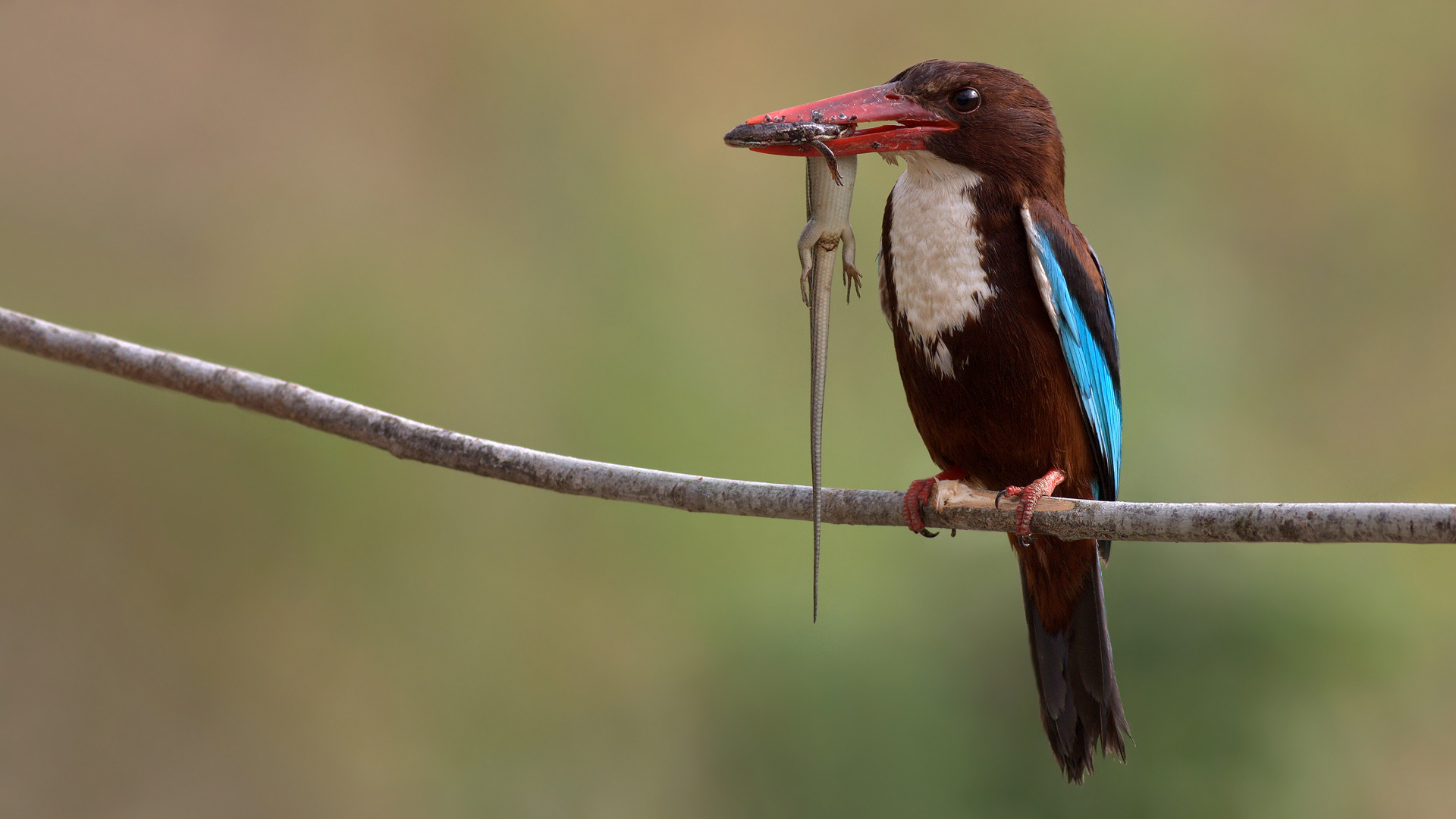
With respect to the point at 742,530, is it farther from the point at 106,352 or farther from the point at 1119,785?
the point at 106,352

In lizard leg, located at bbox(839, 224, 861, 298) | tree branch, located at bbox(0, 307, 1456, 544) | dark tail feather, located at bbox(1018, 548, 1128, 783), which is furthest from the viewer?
dark tail feather, located at bbox(1018, 548, 1128, 783)

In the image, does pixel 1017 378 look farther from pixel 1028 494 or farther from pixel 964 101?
pixel 964 101

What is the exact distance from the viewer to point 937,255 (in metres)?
1.33

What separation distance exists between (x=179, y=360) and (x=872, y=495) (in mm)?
864

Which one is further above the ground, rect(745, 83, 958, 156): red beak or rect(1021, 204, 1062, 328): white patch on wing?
rect(745, 83, 958, 156): red beak

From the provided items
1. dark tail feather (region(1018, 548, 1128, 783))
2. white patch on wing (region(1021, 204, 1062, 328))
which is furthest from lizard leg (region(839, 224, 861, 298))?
dark tail feather (region(1018, 548, 1128, 783))

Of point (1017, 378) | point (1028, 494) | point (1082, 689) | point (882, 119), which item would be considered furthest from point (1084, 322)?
point (1082, 689)

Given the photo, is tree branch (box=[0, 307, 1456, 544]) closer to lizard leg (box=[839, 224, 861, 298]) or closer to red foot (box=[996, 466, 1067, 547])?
red foot (box=[996, 466, 1067, 547])

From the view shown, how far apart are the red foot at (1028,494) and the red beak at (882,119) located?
40 centimetres

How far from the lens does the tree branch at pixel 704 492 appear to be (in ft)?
3.32

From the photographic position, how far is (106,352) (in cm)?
147

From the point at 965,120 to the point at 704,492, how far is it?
513 mm

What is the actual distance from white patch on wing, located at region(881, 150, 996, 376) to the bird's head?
0.09 ft

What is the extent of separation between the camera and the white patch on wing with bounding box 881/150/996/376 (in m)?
1.32
